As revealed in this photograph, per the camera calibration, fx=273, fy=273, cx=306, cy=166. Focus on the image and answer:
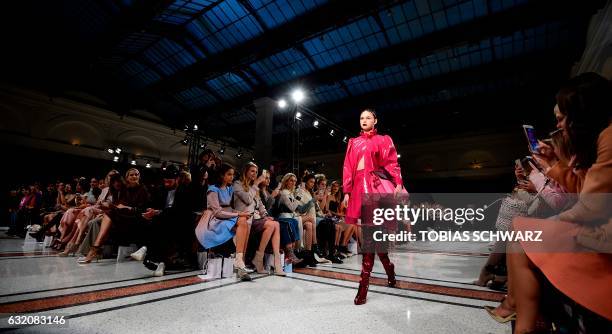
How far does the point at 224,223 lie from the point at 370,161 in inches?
76.1

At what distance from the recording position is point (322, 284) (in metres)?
2.95

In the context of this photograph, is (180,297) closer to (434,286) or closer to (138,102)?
(434,286)

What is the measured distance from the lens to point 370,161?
8.18 ft

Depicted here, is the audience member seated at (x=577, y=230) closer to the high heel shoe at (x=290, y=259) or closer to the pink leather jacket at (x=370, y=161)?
the pink leather jacket at (x=370, y=161)

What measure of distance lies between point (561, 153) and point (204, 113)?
15258 millimetres

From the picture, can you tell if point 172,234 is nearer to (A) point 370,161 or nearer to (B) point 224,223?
(B) point 224,223

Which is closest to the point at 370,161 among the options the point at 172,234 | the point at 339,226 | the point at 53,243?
the point at 172,234

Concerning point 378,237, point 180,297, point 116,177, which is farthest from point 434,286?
point 116,177

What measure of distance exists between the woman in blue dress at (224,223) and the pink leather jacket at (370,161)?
4.86 feet

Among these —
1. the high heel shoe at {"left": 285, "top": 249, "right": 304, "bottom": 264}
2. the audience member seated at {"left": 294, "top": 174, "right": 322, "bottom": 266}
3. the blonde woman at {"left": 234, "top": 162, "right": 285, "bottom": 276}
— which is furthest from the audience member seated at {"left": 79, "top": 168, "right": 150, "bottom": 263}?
the audience member seated at {"left": 294, "top": 174, "right": 322, "bottom": 266}

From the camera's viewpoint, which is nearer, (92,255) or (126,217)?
(92,255)

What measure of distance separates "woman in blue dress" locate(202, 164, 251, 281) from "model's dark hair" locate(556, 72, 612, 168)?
2.96 m

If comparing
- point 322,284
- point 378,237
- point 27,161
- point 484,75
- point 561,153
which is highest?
point 484,75

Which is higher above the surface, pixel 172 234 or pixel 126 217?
pixel 126 217
